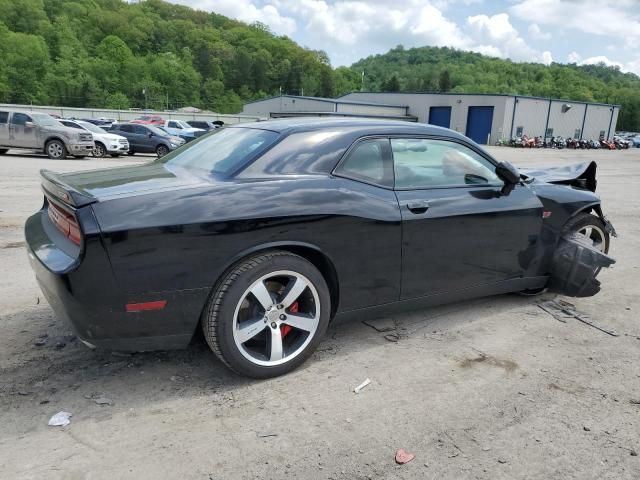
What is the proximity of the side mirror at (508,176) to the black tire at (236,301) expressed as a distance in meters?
1.84

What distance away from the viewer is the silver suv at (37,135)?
16.6 m

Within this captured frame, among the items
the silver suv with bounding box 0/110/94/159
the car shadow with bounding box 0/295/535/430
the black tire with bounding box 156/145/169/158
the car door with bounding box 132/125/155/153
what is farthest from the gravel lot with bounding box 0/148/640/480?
the car door with bounding box 132/125/155/153

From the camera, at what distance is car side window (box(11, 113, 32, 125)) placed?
653 inches

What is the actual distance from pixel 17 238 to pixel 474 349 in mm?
5609

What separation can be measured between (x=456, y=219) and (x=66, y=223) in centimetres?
257

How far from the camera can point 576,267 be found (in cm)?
427

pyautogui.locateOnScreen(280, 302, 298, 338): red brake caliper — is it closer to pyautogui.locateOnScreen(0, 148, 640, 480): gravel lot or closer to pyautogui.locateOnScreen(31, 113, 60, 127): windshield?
pyautogui.locateOnScreen(0, 148, 640, 480): gravel lot

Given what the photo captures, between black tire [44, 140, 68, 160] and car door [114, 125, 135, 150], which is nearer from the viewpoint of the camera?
black tire [44, 140, 68, 160]

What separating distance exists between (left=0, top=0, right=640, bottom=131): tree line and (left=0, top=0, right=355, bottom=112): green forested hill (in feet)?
0.72

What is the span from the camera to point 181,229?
269 cm

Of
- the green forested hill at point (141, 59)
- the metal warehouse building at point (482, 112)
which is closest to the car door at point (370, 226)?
the metal warehouse building at point (482, 112)

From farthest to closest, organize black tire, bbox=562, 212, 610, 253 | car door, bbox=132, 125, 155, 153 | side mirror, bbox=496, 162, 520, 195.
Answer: car door, bbox=132, 125, 155, 153, black tire, bbox=562, 212, 610, 253, side mirror, bbox=496, 162, 520, 195

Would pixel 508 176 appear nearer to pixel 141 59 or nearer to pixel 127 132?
pixel 127 132

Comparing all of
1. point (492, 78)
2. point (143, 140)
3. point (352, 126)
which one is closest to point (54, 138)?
point (143, 140)
